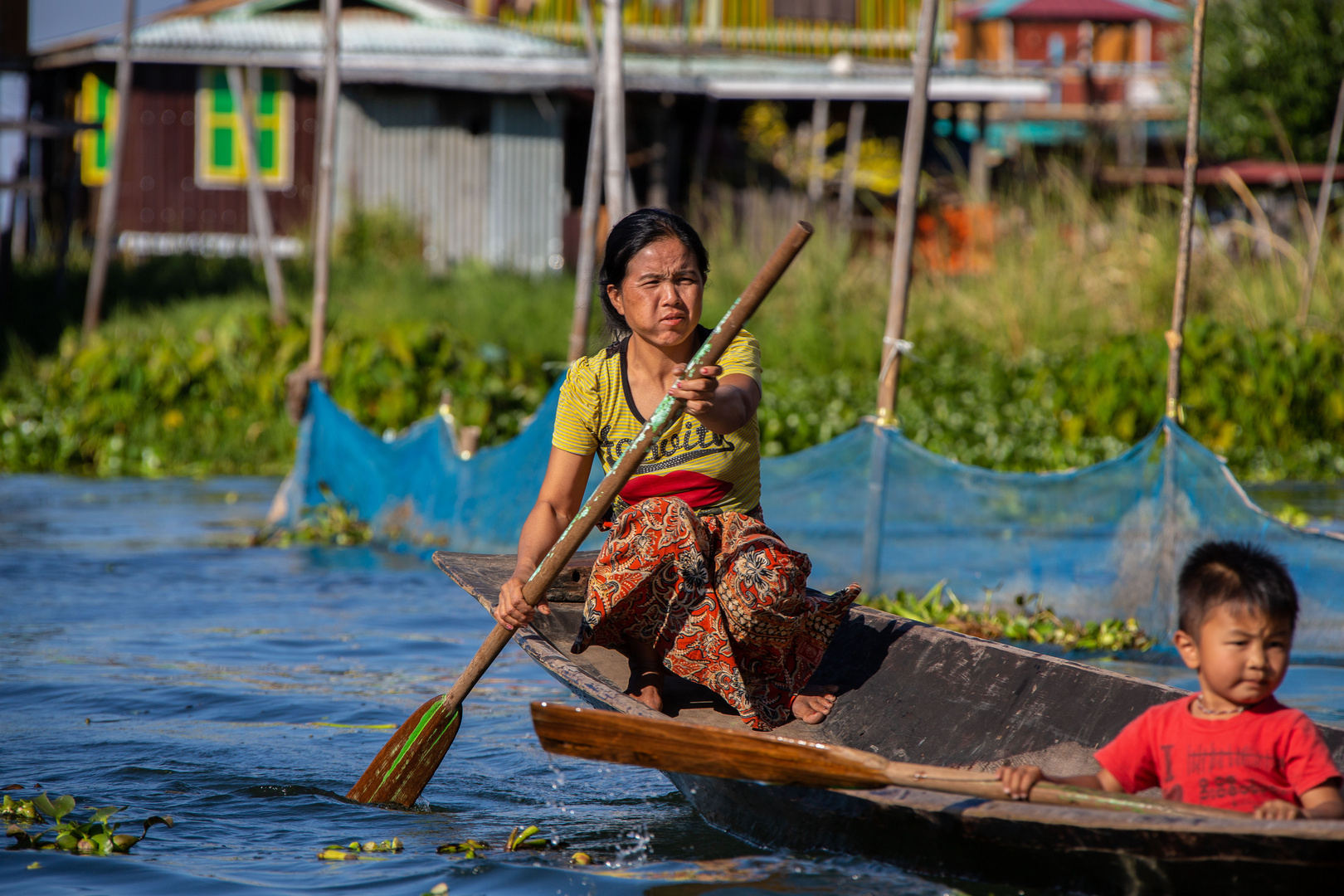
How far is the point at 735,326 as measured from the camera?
10.8 ft

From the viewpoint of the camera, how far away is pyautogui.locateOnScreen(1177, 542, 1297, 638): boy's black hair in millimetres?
2545

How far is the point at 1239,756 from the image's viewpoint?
2.65 meters

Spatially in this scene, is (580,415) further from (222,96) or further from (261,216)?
(222,96)

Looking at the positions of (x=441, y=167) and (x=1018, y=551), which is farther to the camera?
(x=441, y=167)

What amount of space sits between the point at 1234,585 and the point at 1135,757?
0.46 meters

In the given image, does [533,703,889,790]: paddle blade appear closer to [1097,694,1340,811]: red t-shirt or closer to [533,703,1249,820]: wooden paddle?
[533,703,1249,820]: wooden paddle

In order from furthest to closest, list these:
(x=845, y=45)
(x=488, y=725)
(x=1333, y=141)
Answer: (x=845, y=45)
(x=1333, y=141)
(x=488, y=725)

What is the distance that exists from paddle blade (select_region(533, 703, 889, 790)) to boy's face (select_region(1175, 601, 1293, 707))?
74cm

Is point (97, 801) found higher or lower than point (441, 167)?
lower

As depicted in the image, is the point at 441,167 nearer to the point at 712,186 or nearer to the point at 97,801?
the point at 712,186

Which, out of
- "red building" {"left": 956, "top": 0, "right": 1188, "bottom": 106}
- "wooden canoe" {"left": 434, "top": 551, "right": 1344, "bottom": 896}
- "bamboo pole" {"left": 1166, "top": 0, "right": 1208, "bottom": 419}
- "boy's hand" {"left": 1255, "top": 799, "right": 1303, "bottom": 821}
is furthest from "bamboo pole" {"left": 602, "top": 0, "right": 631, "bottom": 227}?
"red building" {"left": 956, "top": 0, "right": 1188, "bottom": 106}

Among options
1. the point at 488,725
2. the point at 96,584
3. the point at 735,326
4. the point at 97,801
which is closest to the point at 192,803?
the point at 97,801

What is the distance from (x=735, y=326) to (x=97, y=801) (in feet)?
7.43

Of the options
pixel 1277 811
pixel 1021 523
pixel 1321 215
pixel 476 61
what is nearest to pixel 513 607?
pixel 1277 811
